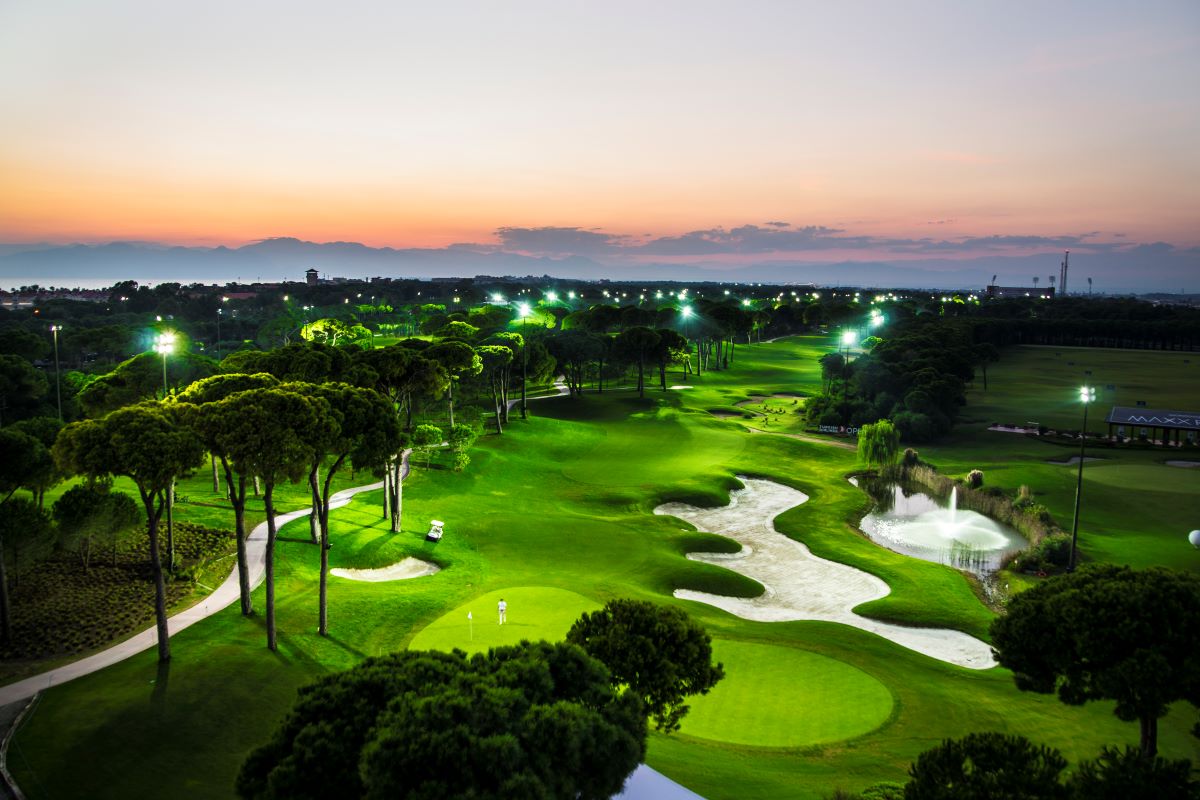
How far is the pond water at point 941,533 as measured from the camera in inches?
1718

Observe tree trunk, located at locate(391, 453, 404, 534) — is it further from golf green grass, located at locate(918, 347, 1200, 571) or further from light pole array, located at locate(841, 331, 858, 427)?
light pole array, located at locate(841, 331, 858, 427)

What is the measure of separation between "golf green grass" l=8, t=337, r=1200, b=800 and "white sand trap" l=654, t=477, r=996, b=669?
916 millimetres

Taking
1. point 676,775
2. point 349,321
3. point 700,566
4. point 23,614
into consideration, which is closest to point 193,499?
point 23,614

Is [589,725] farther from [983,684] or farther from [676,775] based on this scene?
[983,684]

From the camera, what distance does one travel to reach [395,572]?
3800 centimetres

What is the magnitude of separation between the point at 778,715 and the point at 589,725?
12.9m

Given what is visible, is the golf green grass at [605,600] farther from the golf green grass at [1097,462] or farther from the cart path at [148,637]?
the cart path at [148,637]

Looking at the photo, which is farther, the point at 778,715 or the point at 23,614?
the point at 23,614

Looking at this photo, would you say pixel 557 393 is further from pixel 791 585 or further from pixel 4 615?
pixel 4 615

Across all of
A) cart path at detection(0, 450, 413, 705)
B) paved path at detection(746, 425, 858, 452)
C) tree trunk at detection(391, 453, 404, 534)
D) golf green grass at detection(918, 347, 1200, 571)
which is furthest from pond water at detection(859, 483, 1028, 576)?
cart path at detection(0, 450, 413, 705)

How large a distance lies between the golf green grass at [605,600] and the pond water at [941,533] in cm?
203

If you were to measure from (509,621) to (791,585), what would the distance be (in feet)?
54.9

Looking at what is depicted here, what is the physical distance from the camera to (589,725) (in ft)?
40.8

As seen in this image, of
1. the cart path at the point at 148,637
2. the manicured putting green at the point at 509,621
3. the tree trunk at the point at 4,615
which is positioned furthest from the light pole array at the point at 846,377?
the tree trunk at the point at 4,615
